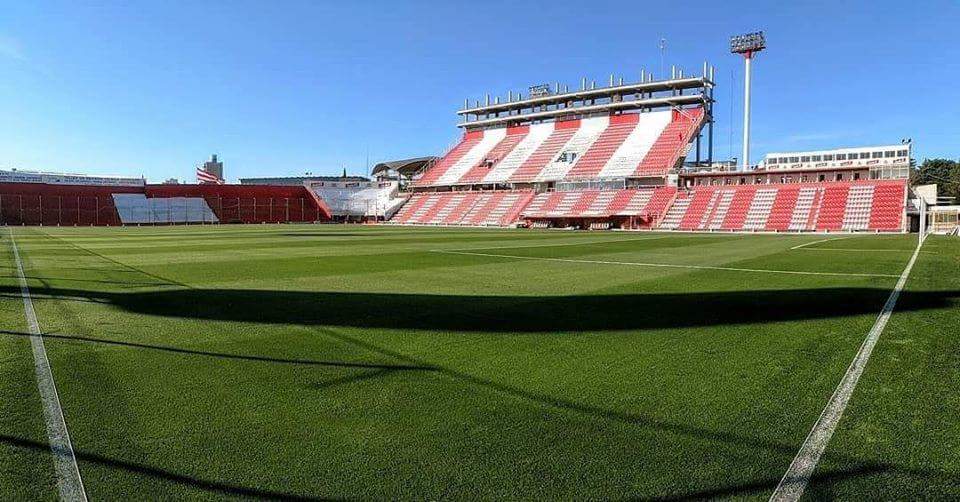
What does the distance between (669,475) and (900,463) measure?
1.30 m

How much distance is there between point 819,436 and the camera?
347 centimetres

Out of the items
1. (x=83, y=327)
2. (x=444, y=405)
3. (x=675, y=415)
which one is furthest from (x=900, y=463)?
(x=83, y=327)

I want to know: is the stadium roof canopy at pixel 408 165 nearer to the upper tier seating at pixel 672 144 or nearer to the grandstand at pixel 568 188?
the grandstand at pixel 568 188

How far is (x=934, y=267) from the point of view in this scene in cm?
1358

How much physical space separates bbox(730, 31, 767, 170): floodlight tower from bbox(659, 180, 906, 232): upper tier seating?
339 inches

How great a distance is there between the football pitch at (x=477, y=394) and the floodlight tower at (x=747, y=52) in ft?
174

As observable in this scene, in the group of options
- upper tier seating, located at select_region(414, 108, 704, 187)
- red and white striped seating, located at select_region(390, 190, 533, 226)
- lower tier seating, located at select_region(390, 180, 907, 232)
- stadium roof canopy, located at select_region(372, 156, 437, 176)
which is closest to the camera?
lower tier seating, located at select_region(390, 180, 907, 232)

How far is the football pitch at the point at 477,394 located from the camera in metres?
2.98

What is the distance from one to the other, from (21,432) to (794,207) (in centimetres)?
5182

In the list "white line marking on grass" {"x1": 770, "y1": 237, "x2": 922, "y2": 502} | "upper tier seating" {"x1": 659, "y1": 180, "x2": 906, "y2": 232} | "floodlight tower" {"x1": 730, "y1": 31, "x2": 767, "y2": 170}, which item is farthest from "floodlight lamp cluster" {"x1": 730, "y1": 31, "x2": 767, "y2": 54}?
"white line marking on grass" {"x1": 770, "y1": 237, "x2": 922, "y2": 502}

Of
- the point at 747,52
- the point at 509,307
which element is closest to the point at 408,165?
the point at 747,52

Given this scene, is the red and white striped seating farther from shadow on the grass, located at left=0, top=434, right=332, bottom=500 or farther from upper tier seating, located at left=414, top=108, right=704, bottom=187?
shadow on the grass, located at left=0, top=434, right=332, bottom=500

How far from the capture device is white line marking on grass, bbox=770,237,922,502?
2.85 m

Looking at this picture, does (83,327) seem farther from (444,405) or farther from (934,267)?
(934,267)
